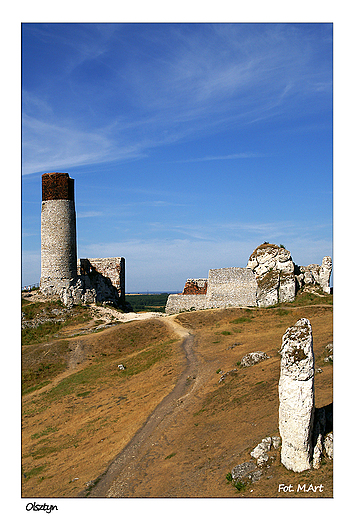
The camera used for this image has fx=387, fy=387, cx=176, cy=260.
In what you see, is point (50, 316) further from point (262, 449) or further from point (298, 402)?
point (298, 402)

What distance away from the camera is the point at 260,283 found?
108 ft

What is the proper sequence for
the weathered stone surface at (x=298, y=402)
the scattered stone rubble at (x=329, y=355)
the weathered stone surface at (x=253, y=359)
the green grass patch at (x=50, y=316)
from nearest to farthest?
1. the weathered stone surface at (x=298, y=402)
2. the scattered stone rubble at (x=329, y=355)
3. the weathered stone surface at (x=253, y=359)
4. the green grass patch at (x=50, y=316)

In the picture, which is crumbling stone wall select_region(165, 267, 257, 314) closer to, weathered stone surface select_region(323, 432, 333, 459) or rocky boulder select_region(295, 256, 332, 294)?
rocky boulder select_region(295, 256, 332, 294)

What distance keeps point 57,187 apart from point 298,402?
96.5 ft

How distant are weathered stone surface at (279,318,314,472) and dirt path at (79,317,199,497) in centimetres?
446

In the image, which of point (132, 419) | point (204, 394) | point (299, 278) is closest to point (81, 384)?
point (132, 419)

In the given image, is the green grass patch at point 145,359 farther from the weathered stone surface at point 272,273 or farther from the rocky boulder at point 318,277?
the rocky boulder at point 318,277

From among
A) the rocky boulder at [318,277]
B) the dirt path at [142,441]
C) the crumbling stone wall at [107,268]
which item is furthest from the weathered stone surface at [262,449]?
the crumbling stone wall at [107,268]

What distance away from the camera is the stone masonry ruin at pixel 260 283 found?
106 feet

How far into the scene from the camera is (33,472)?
13.0m

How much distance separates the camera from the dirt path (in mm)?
10344

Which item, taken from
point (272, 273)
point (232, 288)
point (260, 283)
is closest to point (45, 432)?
point (232, 288)

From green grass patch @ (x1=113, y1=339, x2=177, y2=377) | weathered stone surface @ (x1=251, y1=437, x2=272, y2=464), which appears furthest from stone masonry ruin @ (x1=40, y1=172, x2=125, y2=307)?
weathered stone surface @ (x1=251, y1=437, x2=272, y2=464)

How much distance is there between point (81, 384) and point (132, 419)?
654 centimetres
